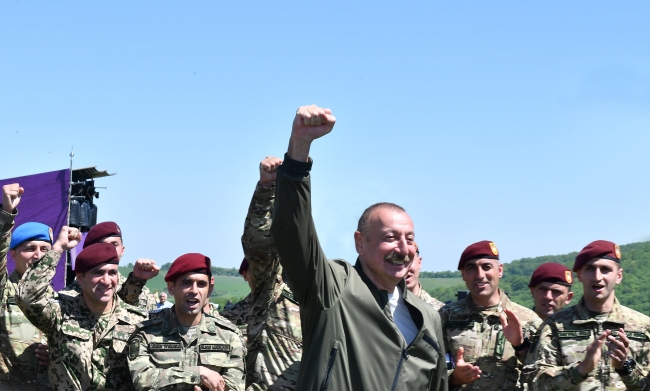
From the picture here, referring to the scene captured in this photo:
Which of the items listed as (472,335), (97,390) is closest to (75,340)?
(97,390)

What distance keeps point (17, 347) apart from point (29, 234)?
1060mm

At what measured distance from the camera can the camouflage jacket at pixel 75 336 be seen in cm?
772

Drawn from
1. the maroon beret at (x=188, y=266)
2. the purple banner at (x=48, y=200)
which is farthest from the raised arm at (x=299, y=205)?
the purple banner at (x=48, y=200)

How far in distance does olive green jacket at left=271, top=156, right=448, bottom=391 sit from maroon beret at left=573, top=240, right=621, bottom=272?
2.65m

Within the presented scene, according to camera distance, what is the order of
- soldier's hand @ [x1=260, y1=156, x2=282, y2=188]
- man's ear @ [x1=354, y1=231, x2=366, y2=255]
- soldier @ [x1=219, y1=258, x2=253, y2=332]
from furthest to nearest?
soldier @ [x1=219, y1=258, x2=253, y2=332] < soldier's hand @ [x1=260, y1=156, x2=282, y2=188] < man's ear @ [x1=354, y1=231, x2=366, y2=255]

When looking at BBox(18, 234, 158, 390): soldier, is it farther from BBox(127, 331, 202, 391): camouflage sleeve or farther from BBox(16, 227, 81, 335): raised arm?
BBox(127, 331, 202, 391): camouflage sleeve

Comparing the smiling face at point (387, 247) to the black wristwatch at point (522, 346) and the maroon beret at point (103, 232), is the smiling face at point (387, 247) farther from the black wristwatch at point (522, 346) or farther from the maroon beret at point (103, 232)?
the maroon beret at point (103, 232)

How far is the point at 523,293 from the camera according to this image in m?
31.7

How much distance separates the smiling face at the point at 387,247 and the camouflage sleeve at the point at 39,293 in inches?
137

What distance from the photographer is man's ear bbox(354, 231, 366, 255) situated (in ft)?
17.8

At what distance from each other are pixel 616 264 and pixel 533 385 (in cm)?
117

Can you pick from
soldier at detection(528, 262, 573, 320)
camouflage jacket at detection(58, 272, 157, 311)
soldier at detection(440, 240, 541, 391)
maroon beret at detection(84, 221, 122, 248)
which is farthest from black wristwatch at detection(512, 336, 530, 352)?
maroon beret at detection(84, 221, 122, 248)

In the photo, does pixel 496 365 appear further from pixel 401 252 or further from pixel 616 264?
pixel 401 252

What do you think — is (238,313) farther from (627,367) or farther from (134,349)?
(627,367)
